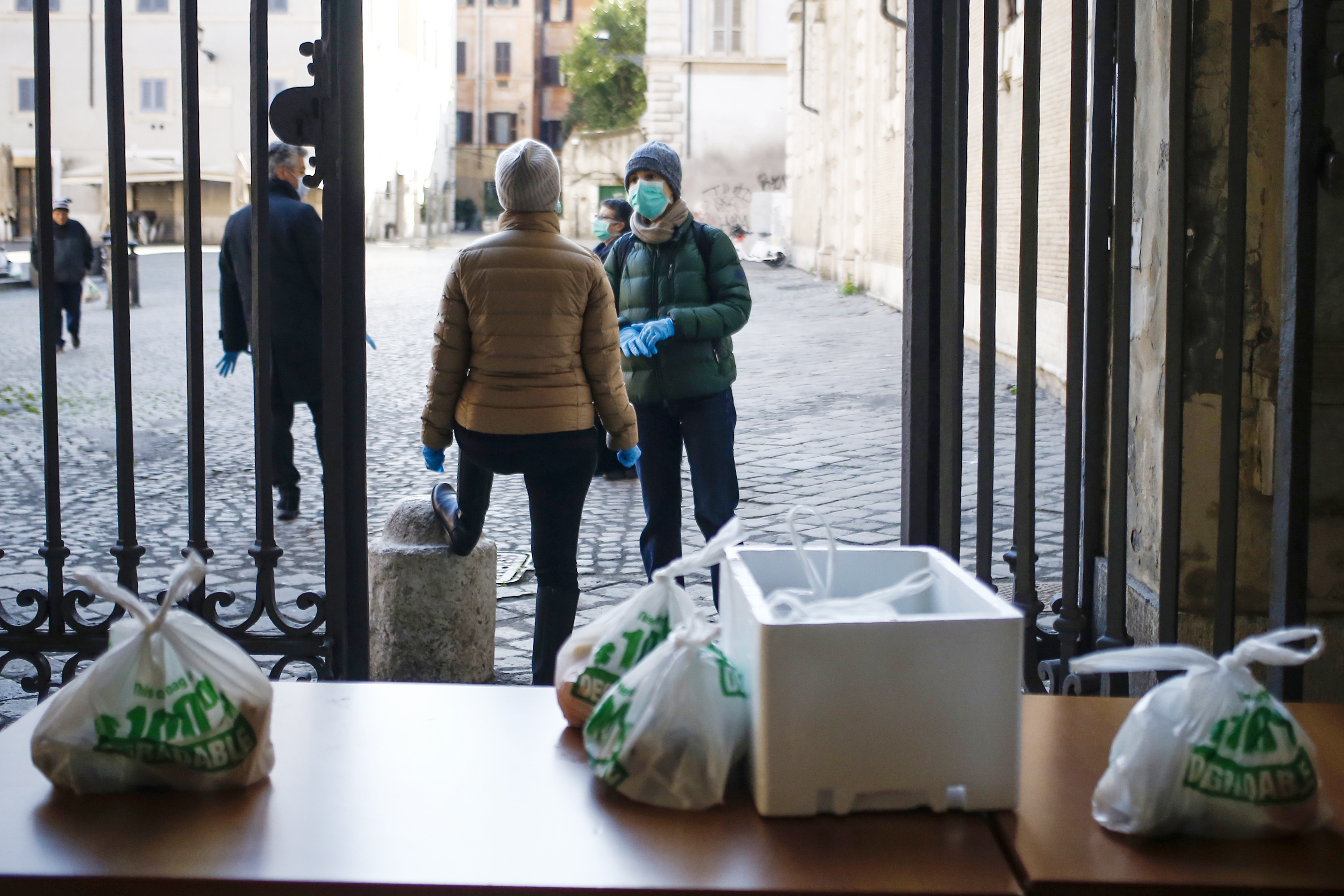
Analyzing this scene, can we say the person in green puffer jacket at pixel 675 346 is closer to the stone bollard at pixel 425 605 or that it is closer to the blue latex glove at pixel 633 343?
the blue latex glove at pixel 633 343

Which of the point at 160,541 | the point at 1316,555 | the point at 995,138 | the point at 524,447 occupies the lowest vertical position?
the point at 160,541

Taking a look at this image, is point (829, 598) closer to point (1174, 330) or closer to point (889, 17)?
point (1174, 330)

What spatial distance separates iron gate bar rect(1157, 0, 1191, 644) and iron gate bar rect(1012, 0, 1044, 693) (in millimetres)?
292

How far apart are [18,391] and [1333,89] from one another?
11.2 meters

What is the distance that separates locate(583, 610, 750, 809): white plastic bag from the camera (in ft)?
5.27

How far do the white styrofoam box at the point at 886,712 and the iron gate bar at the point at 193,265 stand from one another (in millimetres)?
2283

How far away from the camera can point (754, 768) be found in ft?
5.32

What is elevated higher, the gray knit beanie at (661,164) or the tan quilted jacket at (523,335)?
the gray knit beanie at (661,164)

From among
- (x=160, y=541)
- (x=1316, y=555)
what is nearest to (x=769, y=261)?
(x=160, y=541)

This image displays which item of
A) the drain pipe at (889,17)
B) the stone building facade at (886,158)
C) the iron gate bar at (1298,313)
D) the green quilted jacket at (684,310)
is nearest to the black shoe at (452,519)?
the green quilted jacket at (684,310)

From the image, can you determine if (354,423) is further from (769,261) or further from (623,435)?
(769,261)

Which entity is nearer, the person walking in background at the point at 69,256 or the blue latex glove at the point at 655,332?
the blue latex glove at the point at 655,332

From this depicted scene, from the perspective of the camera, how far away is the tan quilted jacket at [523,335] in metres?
4.06

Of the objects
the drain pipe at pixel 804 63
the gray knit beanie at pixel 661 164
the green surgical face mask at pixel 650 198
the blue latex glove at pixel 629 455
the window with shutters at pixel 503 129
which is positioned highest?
the window with shutters at pixel 503 129
